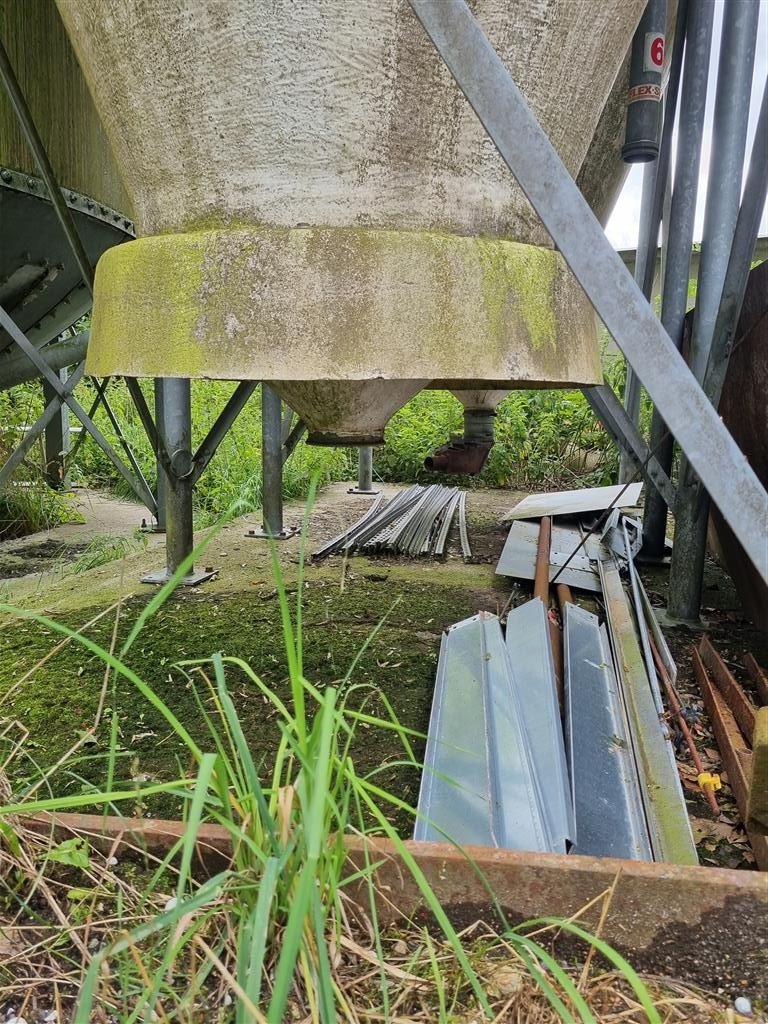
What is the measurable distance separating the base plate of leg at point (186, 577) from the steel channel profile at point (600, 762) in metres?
1.53

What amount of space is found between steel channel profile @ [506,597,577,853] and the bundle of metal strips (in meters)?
1.34

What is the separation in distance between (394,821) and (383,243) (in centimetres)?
100

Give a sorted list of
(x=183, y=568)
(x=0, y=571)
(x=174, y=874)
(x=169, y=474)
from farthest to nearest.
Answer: (x=0, y=571) < (x=169, y=474) < (x=174, y=874) < (x=183, y=568)

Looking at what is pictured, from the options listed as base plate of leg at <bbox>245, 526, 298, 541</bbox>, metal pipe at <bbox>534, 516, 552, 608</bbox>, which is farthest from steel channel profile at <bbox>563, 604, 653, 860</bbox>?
base plate of leg at <bbox>245, 526, 298, 541</bbox>

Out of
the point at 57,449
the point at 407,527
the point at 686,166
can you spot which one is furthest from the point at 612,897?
the point at 57,449

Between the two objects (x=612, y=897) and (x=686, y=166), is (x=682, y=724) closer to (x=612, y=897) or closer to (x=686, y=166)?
(x=612, y=897)

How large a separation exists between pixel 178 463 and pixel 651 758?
6.11 ft

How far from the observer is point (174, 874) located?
1.00 metres

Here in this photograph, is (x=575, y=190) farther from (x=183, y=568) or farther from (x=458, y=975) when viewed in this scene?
(x=458, y=975)

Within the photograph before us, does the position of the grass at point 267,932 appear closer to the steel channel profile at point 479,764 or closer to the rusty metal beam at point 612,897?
the rusty metal beam at point 612,897

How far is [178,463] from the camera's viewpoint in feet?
8.52

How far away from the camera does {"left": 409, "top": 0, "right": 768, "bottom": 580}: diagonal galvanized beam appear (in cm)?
98

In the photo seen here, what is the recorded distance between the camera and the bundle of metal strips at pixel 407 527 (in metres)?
3.43

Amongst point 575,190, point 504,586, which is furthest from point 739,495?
point 504,586
